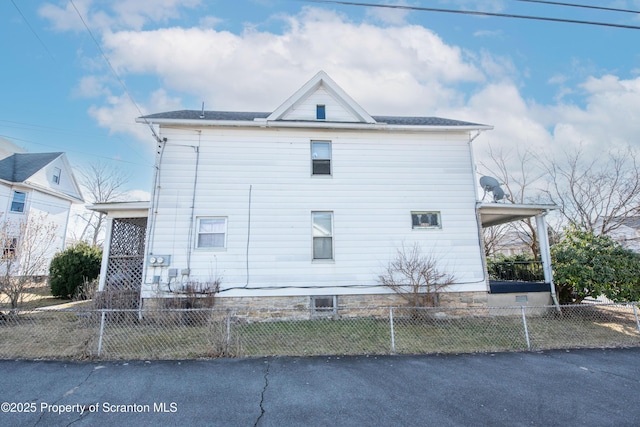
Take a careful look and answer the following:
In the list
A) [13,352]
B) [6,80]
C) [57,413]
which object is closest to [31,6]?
[6,80]

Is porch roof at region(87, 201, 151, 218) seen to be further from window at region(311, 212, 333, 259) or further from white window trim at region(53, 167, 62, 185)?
white window trim at region(53, 167, 62, 185)

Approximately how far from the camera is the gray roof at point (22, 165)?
16719 millimetres

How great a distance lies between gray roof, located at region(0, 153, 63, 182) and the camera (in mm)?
16719

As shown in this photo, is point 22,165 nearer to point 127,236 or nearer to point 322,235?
point 127,236

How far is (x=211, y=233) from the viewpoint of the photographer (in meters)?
8.27

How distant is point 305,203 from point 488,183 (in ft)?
22.6

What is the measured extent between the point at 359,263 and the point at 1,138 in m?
28.3

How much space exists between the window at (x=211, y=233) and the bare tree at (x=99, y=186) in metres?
22.6

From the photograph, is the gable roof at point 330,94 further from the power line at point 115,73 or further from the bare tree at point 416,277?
the bare tree at point 416,277

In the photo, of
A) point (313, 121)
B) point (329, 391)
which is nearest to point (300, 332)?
point (329, 391)

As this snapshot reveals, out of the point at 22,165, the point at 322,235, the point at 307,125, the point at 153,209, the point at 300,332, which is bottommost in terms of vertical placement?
the point at 300,332

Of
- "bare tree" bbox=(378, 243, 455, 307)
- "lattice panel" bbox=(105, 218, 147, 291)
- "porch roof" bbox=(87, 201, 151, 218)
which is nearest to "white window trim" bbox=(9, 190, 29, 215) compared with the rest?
"lattice panel" bbox=(105, 218, 147, 291)

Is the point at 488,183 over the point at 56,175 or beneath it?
beneath

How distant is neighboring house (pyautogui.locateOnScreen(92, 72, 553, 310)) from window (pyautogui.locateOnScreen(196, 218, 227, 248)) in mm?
30
